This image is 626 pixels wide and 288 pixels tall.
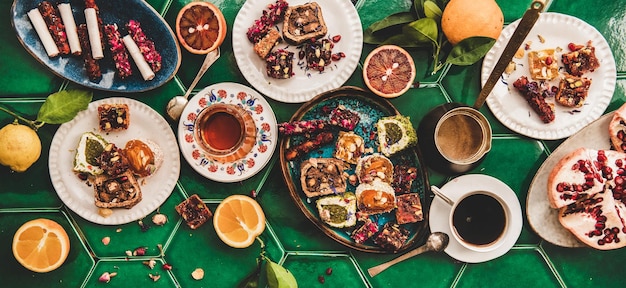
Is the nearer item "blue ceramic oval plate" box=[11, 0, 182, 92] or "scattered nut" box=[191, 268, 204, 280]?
"blue ceramic oval plate" box=[11, 0, 182, 92]

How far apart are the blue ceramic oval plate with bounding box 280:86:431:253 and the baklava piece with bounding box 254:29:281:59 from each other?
31 cm

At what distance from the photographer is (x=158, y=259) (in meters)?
2.66

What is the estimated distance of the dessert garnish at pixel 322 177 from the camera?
8.18 feet

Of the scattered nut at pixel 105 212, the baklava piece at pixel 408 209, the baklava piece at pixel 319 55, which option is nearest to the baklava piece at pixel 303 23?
the baklava piece at pixel 319 55

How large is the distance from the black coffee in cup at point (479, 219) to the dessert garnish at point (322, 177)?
548 mm

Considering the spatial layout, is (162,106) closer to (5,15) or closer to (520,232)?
(5,15)

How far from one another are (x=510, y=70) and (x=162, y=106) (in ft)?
5.54

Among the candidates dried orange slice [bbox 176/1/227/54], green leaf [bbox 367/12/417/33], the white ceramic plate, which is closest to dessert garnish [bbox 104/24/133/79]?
dried orange slice [bbox 176/1/227/54]

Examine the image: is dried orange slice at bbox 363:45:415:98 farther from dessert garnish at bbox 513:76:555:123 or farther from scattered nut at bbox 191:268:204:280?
scattered nut at bbox 191:268:204:280

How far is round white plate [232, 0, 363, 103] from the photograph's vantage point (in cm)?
256

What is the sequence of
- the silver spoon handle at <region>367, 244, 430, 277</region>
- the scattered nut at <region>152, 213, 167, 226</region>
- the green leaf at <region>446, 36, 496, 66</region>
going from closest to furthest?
the green leaf at <region>446, 36, 496, 66</region>
the silver spoon handle at <region>367, 244, 430, 277</region>
the scattered nut at <region>152, 213, 167, 226</region>

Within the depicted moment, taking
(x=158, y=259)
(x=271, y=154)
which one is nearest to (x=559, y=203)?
(x=271, y=154)

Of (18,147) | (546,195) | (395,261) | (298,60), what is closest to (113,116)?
(18,147)

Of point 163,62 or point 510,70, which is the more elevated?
point 510,70
